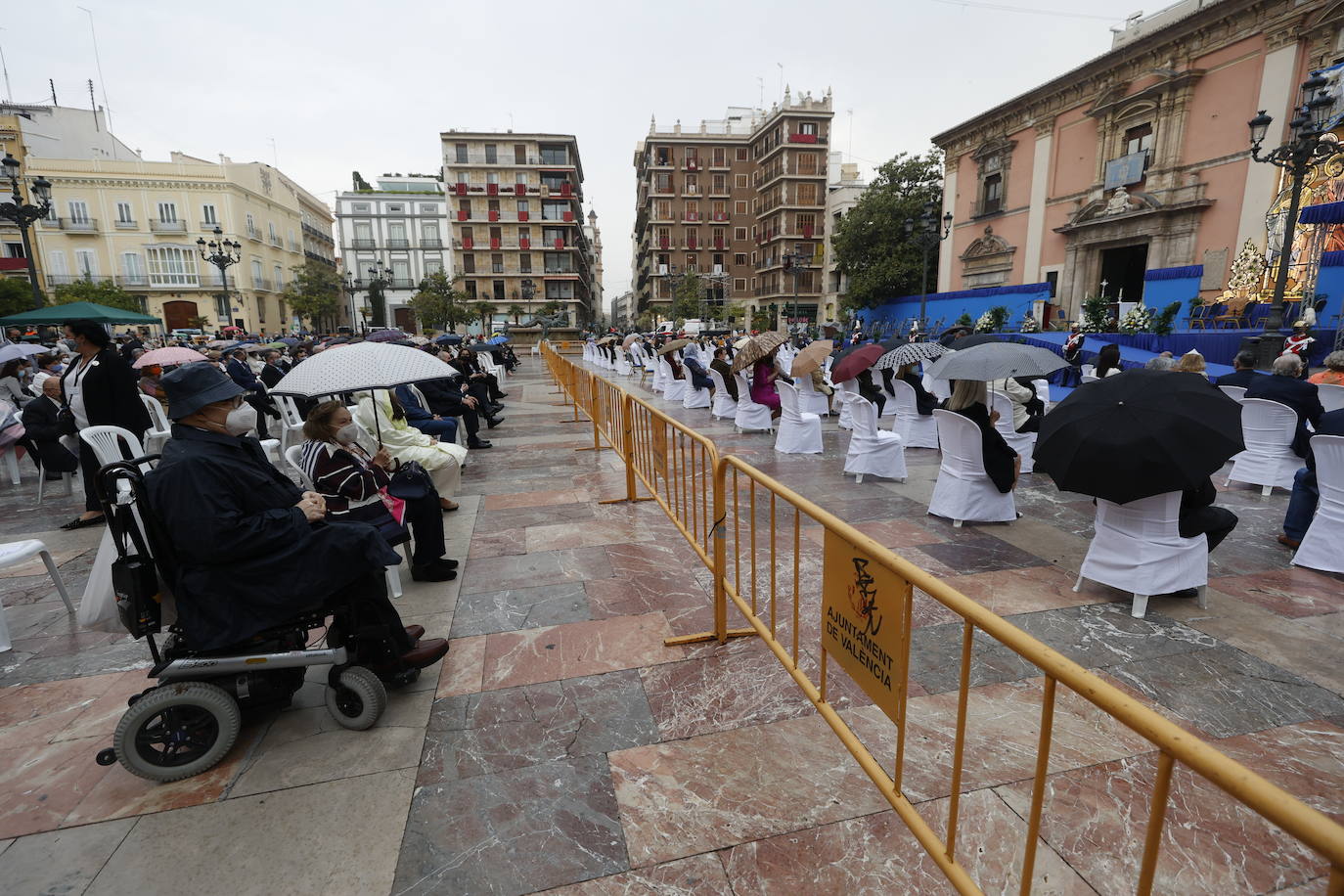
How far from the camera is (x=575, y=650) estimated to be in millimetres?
3293

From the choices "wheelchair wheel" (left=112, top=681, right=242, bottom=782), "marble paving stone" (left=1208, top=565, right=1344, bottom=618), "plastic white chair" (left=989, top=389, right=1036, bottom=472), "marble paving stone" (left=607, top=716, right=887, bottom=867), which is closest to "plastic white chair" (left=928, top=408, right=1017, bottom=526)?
"marble paving stone" (left=1208, top=565, right=1344, bottom=618)

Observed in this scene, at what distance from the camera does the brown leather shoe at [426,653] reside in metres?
2.86

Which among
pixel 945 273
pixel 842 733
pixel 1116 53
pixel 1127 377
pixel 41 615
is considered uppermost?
pixel 1116 53

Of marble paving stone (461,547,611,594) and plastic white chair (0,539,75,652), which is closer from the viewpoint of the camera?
plastic white chair (0,539,75,652)

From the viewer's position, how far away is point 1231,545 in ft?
14.8

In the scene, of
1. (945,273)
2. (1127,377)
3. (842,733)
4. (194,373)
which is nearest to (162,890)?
(194,373)

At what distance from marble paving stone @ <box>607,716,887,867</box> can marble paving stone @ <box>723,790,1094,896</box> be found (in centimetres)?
6

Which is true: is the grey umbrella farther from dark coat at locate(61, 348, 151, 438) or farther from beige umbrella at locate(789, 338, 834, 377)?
dark coat at locate(61, 348, 151, 438)

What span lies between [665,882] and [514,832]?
56 centimetres

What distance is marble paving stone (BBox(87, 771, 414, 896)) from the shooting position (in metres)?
1.94

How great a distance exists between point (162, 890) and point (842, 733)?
7.20ft

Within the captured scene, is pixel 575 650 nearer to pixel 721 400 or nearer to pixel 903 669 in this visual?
pixel 903 669

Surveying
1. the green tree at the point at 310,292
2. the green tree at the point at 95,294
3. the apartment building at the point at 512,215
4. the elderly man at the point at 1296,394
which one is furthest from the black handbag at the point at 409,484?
the apartment building at the point at 512,215

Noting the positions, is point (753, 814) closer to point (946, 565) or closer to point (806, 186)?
point (946, 565)
